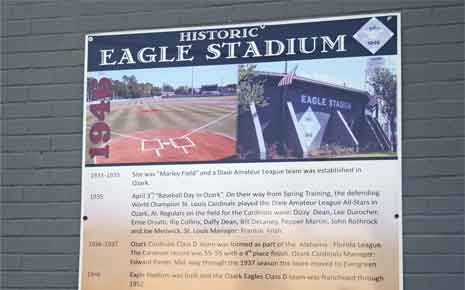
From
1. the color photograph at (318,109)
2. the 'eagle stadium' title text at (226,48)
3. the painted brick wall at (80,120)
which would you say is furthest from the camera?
the 'eagle stadium' title text at (226,48)

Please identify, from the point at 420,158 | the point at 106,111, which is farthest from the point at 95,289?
the point at 420,158

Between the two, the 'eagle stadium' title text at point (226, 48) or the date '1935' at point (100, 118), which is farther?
the date '1935' at point (100, 118)

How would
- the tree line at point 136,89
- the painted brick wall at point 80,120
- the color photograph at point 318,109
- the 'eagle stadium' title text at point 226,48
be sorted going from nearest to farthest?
the painted brick wall at point 80,120 → the color photograph at point 318,109 → the 'eagle stadium' title text at point 226,48 → the tree line at point 136,89

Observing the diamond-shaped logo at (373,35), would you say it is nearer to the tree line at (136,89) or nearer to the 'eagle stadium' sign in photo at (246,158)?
the 'eagle stadium' sign in photo at (246,158)

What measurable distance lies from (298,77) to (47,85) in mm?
1553

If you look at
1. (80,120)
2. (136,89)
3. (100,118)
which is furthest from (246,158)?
(80,120)

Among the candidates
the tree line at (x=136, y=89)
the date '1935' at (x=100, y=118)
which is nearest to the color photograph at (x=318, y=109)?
the tree line at (x=136, y=89)

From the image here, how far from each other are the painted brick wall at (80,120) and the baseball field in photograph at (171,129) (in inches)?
10.2

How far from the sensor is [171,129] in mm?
4453

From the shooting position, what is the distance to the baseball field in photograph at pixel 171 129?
4.36 m

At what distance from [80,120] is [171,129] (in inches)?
22.5

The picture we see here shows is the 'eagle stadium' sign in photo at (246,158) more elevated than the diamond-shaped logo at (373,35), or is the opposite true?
the diamond-shaped logo at (373,35)

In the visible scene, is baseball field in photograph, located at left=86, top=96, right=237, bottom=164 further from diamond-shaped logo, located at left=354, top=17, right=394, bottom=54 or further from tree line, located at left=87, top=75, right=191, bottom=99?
diamond-shaped logo, located at left=354, top=17, right=394, bottom=54

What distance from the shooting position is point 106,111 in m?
4.54
